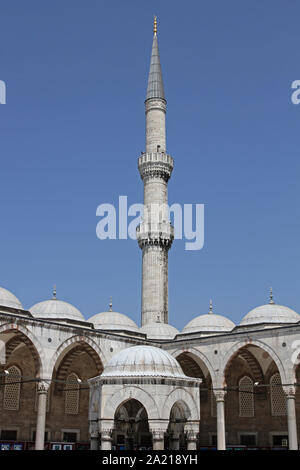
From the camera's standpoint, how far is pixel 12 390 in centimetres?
2598

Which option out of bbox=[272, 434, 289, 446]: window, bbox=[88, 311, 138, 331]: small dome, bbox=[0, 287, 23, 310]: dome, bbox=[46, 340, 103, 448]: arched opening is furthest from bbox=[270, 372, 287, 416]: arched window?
bbox=[0, 287, 23, 310]: dome

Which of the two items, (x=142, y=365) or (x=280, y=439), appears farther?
(x=280, y=439)

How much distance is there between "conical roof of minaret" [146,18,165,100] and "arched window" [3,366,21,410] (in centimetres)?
2115

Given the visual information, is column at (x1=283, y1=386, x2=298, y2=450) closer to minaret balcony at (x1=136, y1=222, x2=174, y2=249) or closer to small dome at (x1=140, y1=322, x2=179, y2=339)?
small dome at (x1=140, y1=322, x2=179, y2=339)

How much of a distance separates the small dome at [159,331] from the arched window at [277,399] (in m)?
6.16

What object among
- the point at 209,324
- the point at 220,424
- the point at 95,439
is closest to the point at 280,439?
the point at 220,424

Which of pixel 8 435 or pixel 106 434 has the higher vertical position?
pixel 8 435

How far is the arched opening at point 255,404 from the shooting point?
90.1ft

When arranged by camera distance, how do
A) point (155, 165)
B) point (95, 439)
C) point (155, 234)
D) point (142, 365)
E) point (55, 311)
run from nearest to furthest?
point (95, 439) < point (142, 365) < point (55, 311) < point (155, 234) < point (155, 165)

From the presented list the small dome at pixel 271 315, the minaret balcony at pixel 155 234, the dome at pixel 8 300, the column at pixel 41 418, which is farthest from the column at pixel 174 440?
the minaret balcony at pixel 155 234

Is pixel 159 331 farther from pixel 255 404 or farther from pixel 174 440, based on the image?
pixel 174 440

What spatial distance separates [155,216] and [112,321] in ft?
28.1
